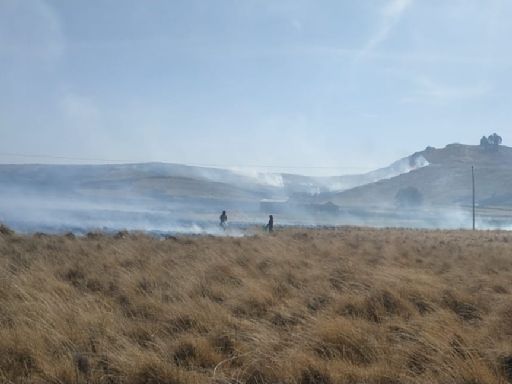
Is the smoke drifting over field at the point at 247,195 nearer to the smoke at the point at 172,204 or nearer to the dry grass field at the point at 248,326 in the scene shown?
the smoke at the point at 172,204

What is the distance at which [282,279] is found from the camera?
9836 millimetres

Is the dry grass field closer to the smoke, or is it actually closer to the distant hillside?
the smoke

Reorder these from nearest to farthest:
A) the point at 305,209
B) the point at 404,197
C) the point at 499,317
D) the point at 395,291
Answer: the point at 499,317 < the point at 395,291 < the point at 305,209 < the point at 404,197

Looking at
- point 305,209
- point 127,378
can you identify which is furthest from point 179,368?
point 305,209

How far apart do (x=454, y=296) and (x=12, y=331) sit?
613 centimetres

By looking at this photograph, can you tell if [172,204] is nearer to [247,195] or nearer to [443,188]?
[247,195]

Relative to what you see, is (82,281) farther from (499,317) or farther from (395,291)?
(499,317)

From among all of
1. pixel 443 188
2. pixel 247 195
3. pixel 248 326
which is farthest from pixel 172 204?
pixel 443 188

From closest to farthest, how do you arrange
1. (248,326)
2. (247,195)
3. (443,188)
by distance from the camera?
(248,326) → (247,195) → (443,188)

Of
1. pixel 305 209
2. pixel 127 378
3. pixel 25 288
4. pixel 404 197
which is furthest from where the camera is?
pixel 404 197

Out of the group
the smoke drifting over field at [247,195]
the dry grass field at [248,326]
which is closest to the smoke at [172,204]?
the smoke drifting over field at [247,195]

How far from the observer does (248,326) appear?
6250 mm

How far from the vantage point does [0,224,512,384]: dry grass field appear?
4.85 meters

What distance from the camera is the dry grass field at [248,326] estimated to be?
4848 millimetres
